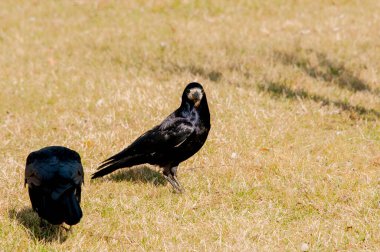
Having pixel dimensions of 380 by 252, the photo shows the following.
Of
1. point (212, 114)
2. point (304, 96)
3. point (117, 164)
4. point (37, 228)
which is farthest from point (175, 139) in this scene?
point (304, 96)

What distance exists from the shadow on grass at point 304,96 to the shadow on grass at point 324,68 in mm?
677

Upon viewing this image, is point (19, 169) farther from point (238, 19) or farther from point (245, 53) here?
point (238, 19)

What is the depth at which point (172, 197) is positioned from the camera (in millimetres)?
5828

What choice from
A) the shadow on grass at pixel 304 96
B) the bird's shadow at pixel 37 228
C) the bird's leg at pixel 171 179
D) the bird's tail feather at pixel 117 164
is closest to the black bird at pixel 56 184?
the bird's shadow at pixel 37 228

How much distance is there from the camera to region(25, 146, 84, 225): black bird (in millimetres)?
4324

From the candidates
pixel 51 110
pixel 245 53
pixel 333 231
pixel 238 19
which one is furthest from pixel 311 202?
pixel 238 19

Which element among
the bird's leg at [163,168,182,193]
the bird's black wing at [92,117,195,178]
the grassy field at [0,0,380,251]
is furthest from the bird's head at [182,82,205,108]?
the grassy field at [0,0,380,251]

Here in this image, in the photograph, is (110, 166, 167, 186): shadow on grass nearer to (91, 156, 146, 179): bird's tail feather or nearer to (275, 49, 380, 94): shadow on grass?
(91, 156, 146, 179): bird's tail feather

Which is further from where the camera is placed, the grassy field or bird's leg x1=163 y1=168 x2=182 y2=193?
bird's leg x1=163 y1=168 x2=182 y2=193

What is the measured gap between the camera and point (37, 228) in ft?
16.6

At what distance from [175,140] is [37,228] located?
148cm

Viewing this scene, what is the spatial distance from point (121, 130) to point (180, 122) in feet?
6.55

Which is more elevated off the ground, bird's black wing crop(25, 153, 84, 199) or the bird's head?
the bird's head

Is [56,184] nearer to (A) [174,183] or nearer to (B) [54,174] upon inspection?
(B) [54,174]
